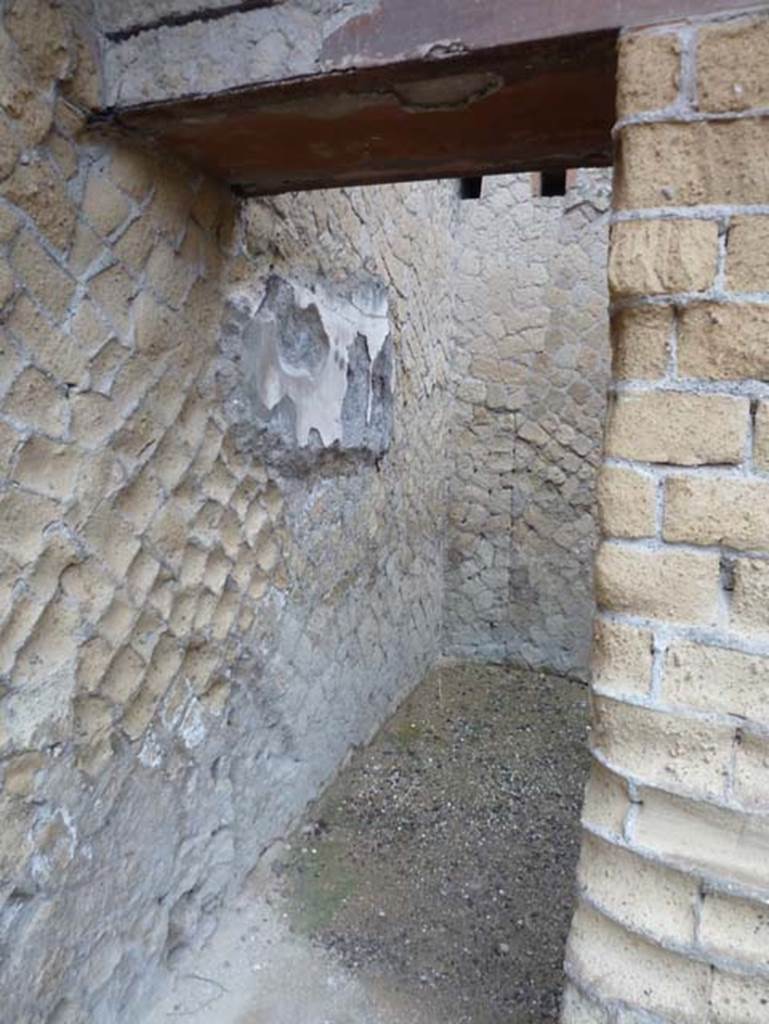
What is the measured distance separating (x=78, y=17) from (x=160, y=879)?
62.4 inches

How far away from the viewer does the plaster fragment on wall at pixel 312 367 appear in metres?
1.63

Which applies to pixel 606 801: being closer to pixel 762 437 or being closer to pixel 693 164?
pixel 762 437

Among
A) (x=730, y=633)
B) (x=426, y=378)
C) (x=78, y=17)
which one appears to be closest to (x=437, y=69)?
(x=78, y=17)

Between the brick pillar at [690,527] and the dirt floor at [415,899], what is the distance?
94cm

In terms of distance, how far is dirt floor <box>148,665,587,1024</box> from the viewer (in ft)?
5.31

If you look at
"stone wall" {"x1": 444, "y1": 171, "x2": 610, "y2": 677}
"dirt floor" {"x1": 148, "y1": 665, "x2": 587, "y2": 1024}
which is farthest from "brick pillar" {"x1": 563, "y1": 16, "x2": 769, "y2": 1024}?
"stone wall" {"x1": 444, "y1": 171, "x2": 610, "y2": 677}

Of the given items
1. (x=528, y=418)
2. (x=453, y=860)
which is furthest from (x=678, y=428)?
(x=528, y=418)

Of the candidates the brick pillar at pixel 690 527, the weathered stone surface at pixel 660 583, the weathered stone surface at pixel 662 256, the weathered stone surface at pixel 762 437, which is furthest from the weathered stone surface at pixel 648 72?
the weathered stone surface at pixel 660 583

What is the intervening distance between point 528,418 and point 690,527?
2.70 metres

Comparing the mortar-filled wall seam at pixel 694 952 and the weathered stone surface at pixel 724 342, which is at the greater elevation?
the weathered stone surface at pixel 724 342

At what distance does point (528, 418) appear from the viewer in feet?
11.3

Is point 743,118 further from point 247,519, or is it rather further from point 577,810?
point 577,810

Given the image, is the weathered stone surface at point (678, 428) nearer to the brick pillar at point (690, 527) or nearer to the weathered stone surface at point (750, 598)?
the brick pillar at point (690, 527)

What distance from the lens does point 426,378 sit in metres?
3.15
